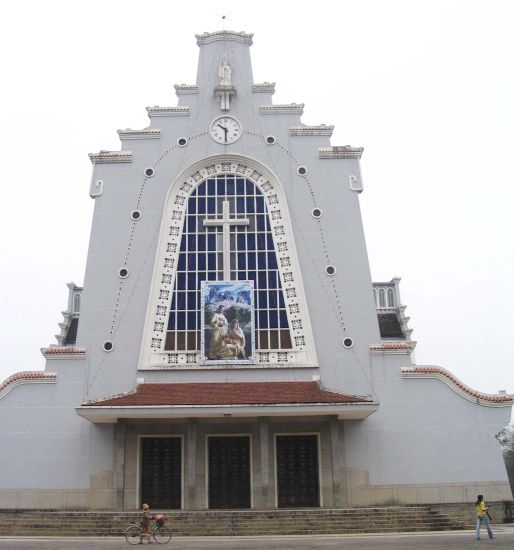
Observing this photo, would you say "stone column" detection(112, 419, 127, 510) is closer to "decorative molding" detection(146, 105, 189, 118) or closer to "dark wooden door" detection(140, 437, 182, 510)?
"dark wooden door" detection(140, 437, 182, 510)

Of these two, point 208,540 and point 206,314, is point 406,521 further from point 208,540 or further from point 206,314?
point 206,314

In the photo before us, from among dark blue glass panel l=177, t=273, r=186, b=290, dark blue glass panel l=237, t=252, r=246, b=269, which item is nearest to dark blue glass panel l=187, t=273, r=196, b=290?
dark blue glass panel l=177, t=273, r=186, b=290

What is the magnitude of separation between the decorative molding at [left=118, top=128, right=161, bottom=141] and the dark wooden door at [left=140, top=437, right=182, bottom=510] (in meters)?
10.8

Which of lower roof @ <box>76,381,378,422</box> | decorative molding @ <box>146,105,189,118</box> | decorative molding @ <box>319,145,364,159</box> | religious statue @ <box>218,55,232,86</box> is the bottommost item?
lower roof @ <box>76,381,378,422</box>

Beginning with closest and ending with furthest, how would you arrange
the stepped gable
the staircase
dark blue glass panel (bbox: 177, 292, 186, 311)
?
1. the staircase
2. the stepped gable
3. dark blue glass panel (bbox: 177, 292, 186, 311)

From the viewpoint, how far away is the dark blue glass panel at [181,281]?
81.8ft

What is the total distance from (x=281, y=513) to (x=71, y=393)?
817 centimetres

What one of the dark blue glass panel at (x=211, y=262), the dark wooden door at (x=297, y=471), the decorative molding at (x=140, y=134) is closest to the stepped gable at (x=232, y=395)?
the dark wooden door at (x=297, y=471)

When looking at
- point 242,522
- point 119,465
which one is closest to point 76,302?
point 119,465

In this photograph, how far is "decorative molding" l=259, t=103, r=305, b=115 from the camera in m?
26.9

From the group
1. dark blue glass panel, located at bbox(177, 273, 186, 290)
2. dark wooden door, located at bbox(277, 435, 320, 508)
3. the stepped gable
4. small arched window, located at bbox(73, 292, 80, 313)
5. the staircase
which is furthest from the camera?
small arched window, located at bbox(73, 292, 80, 313)

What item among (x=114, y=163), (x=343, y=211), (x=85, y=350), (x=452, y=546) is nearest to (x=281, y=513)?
(x=452, y=546)

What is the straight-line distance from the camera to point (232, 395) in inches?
879

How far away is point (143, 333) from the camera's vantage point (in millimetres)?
24219
